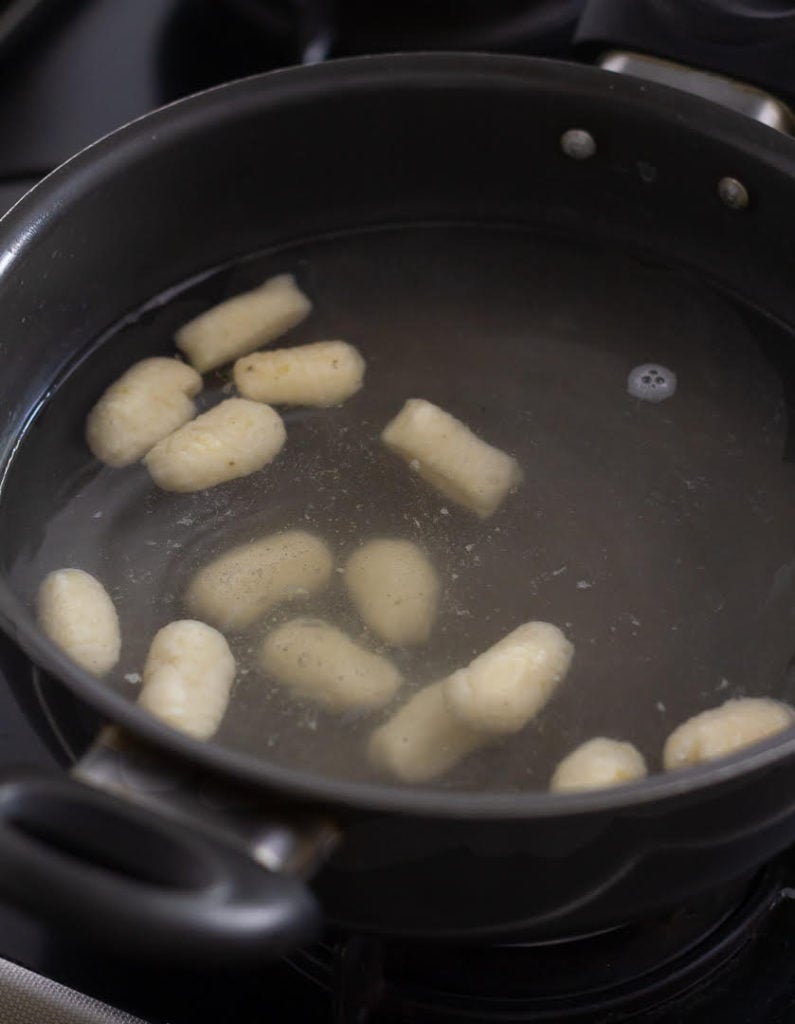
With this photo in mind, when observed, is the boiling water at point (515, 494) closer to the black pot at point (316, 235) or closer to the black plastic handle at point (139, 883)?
the black pot at point (316, 235)

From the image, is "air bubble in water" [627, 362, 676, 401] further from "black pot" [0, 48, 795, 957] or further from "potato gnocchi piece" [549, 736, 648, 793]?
"potato gnocchi piece" [549, 736, 648, 793]

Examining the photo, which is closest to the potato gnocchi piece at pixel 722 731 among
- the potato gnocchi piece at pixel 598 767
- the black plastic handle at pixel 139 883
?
the potato gnocchi piece at pixel 598 767

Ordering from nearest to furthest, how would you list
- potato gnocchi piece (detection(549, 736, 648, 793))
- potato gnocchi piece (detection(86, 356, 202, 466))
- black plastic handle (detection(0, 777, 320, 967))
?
black plastic handle (detection(0, 777, 320, 967)) < potato gnocchi piece (detection(549, 736, 648, 793)) < potato gnocchi piece (detection(86, 356, 202, 466))

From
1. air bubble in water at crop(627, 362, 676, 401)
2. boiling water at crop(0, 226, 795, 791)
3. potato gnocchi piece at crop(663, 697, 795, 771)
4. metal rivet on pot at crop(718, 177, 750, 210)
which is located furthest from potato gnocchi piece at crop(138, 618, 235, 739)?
metal rivet on pot at crop(718, 177, 750, 210)

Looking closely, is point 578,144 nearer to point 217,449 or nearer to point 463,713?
point 217,449

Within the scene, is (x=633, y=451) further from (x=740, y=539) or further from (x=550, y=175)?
(x=550, y=175)

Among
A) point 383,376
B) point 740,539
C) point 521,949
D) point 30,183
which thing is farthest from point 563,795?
point 30,183
